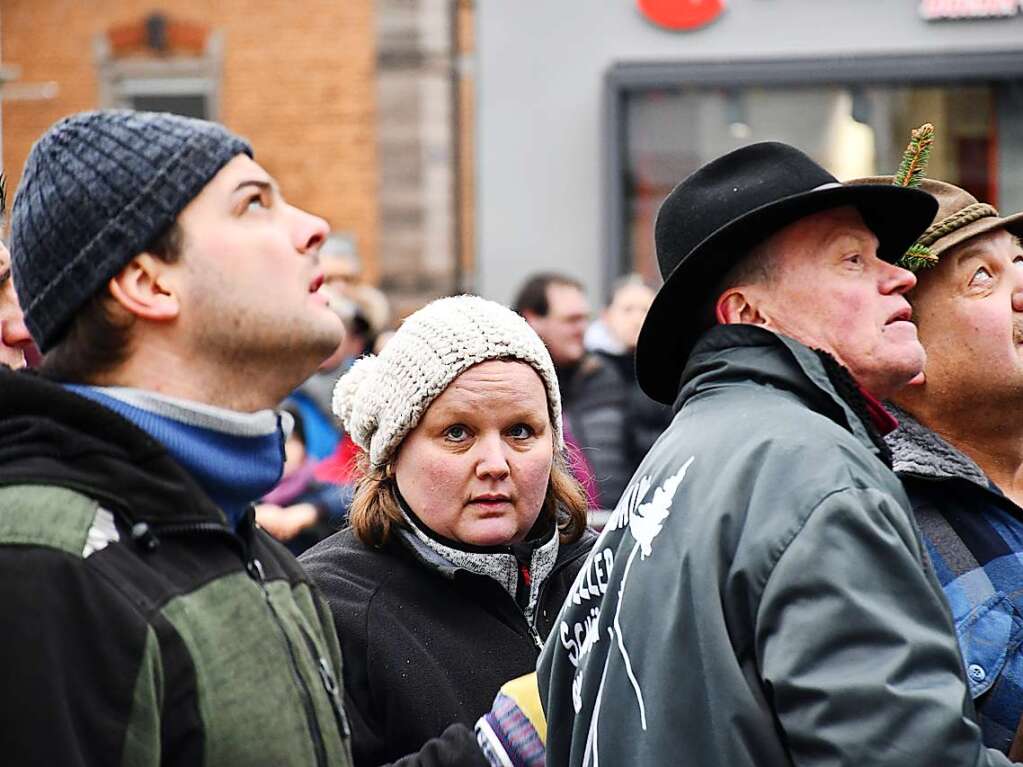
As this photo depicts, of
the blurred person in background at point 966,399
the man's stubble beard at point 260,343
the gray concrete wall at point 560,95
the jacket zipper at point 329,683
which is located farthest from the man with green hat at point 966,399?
the gray concrete wall at point 560,95

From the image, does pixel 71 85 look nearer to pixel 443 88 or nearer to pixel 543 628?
pixel 443 88

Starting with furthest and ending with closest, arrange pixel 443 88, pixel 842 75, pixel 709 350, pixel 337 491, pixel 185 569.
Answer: pixel 443 88 → pixel 842 75 → pixel 337 491 → pixel 709 350 → pixel 185 569

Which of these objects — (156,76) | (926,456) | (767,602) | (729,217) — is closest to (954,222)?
(926,456)

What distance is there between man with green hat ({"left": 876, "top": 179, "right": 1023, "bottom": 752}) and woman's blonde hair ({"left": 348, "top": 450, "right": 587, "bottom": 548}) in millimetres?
685

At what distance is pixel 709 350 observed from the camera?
2623mm

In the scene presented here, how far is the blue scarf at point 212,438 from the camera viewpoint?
1.95 meters

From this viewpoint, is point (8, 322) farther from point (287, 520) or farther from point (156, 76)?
point (156, 76)

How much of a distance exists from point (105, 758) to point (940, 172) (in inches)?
413

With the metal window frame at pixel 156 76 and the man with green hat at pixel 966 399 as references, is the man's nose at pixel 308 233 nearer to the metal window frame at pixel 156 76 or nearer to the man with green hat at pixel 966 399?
the man with green hat at pixel 966 399

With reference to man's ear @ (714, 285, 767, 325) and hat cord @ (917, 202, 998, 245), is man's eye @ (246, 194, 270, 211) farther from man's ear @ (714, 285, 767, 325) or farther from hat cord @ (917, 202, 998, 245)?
hat cord @ (917, 202, 998, 245)

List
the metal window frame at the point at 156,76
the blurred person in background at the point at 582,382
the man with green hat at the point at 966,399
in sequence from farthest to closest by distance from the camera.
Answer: the metal window frame at the point at 156,76 → the blurred person in background at the point at 582,382 → the man with green hat at the point at 966,399

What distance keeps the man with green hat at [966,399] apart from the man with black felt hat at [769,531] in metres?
0.45

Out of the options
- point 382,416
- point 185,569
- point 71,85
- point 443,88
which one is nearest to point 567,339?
point 382,416

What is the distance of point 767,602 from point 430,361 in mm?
1259
